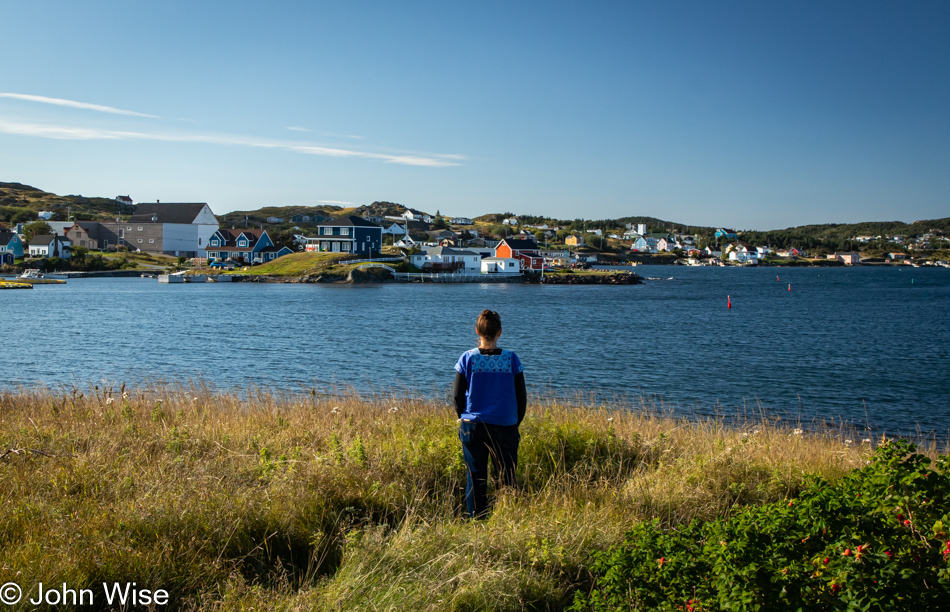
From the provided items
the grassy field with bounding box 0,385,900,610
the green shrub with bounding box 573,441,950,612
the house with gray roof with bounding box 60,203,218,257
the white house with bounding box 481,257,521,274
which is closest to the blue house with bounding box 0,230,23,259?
the house with gray roof with bounding box 60,203,218,257

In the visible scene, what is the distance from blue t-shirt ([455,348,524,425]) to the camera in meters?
5.75

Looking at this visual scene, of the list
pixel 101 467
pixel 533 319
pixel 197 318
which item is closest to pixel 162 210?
pixel 197 318

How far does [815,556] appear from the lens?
3.40 metres

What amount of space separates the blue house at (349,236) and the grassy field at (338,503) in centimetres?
9763

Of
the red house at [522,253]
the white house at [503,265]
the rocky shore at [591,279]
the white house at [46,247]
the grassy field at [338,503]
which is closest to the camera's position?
the grassy field at [338,503]

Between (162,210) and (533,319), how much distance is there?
3985 inches

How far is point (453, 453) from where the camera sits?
685cm

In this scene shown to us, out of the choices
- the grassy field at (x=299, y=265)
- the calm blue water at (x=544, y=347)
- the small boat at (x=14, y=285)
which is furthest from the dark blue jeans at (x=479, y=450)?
the grassy field at (x=299, y=265)

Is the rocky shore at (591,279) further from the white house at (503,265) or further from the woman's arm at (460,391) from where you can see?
the woman's arm at (460,391)

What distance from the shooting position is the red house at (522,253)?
106062 mm

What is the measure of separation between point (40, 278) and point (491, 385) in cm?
10136

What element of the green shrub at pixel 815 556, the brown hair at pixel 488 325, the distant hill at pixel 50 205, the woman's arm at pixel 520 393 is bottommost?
the green shrub at pixel 815 556

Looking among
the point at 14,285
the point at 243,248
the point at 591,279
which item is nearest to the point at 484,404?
the point at 14,285

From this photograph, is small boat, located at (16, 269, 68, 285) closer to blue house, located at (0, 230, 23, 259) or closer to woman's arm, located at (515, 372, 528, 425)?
blue house, located at (0, 230, 23, 259)
